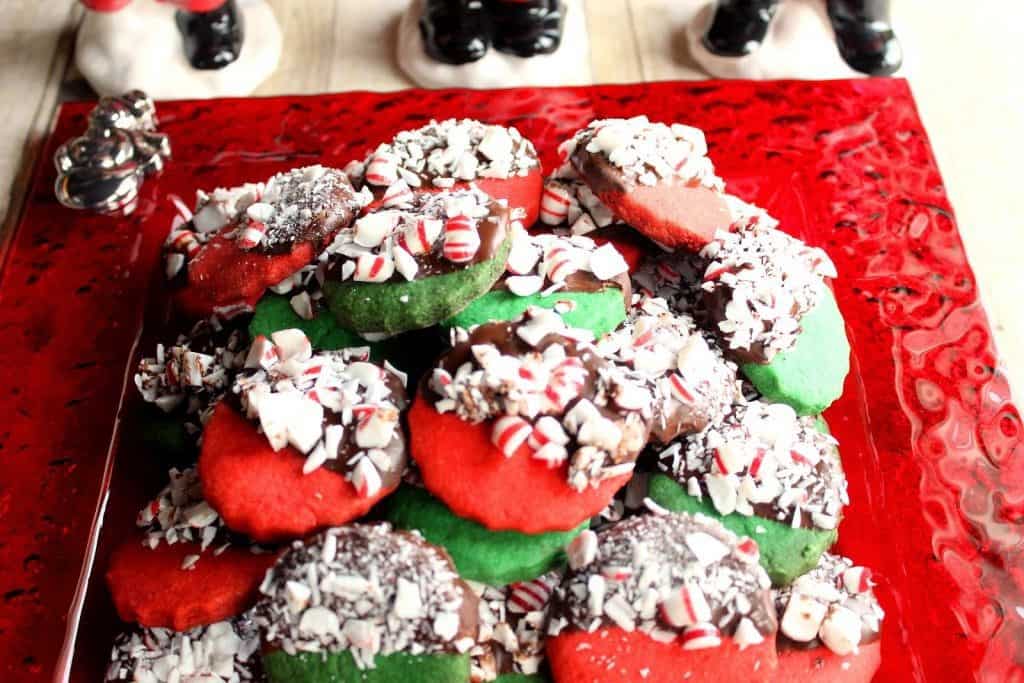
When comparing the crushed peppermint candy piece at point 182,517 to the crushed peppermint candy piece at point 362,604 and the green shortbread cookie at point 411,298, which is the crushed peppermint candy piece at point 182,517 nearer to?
the crushed peppermint candy piece at point 362,604

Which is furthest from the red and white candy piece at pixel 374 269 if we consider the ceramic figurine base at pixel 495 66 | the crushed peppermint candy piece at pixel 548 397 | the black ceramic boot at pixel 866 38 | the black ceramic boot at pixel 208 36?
the black ceramic boot at pixel 866 38

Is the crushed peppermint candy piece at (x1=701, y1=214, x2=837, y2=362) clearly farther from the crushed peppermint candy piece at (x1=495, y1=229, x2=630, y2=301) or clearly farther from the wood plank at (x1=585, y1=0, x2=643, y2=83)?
the wood plank at (x1=585, y1=0, x2=643, y2=83)

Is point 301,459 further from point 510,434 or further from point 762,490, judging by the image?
point 762,490

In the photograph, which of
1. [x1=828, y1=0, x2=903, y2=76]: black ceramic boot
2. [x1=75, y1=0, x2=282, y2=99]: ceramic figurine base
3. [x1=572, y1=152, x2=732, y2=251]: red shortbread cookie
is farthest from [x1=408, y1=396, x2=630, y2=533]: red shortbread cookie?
[x1=828, y1=0, x2=903, y2=76]: black ceramic boot

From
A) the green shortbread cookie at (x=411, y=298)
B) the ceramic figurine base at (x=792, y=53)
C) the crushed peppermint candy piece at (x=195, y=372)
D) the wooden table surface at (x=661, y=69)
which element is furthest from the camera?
the ceramic figurine base at (x=792, y=53)

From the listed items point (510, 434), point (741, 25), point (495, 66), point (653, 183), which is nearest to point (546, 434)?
point (510, 434)

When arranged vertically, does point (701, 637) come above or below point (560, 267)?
below

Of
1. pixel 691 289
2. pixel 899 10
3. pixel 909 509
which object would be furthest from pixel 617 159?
pixel 899 10
